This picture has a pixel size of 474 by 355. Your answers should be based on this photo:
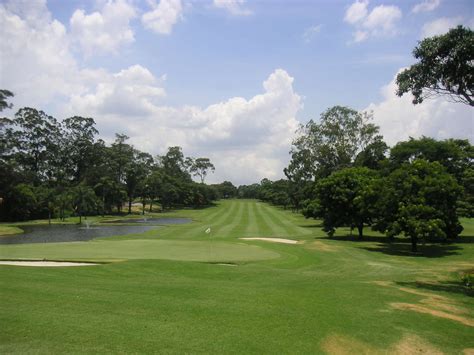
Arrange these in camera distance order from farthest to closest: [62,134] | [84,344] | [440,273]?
[62,134]
[440,273]
[84,344]

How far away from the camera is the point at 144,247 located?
26.0 m

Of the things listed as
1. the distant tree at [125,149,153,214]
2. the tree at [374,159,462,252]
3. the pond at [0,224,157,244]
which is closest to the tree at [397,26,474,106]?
the tree at [374,159,462,252]

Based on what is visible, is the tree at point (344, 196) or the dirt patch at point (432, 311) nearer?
the dirt patch at point (432, 311)

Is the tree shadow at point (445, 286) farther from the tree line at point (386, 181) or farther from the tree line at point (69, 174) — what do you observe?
the tree line at point (69, 174)

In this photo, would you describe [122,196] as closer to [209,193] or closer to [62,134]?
[62,134]

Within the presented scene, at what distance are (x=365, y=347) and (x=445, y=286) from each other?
9608 millimetres

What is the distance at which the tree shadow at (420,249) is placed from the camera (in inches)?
1191

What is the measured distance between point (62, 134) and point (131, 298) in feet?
331

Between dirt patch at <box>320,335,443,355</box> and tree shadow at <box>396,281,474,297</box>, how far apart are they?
23.3ft

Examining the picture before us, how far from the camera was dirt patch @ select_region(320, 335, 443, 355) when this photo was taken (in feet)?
26.4

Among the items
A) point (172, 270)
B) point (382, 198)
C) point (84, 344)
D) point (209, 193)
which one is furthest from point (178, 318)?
point (209, 193)

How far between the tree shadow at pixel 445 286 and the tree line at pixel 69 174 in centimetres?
6619

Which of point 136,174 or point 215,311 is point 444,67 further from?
point 136,174

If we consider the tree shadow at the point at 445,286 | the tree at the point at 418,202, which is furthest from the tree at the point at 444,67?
the tree at the point at 418,202
